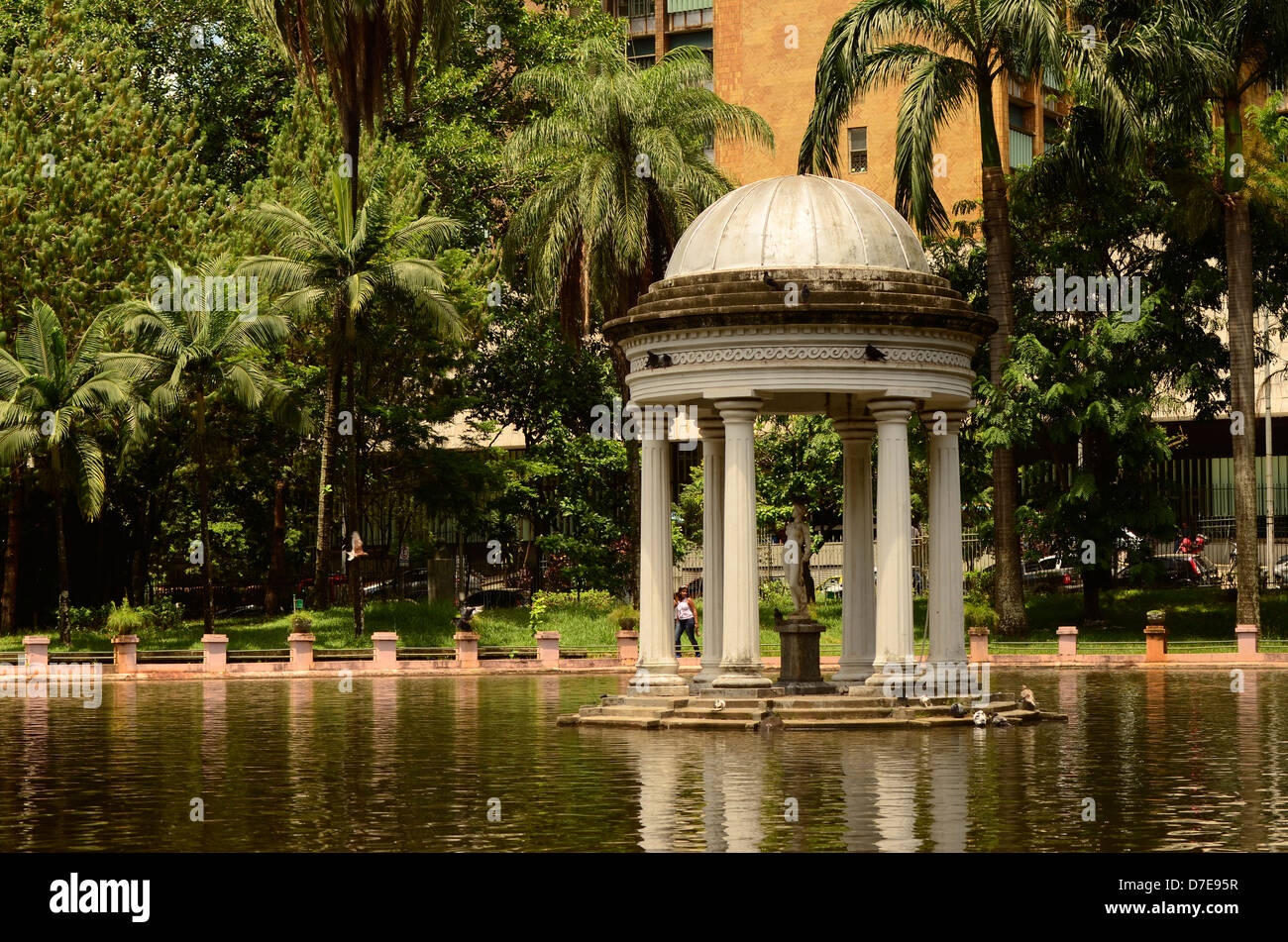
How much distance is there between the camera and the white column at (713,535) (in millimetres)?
28531

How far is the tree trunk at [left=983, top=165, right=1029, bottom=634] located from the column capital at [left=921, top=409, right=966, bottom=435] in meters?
19.3

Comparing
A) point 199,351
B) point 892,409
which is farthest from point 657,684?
point 199,351

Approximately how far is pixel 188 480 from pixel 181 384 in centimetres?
1046

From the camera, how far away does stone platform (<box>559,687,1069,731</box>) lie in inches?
998

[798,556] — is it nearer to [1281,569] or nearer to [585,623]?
[585,623]

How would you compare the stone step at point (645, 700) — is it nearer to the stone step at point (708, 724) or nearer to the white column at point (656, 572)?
the white column at point (656, 572)

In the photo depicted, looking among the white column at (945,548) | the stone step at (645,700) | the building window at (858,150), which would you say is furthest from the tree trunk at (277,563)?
the white column at (945,548)

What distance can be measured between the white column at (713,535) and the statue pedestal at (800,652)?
1.14 meters

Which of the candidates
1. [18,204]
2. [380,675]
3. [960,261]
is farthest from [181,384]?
[960,261]

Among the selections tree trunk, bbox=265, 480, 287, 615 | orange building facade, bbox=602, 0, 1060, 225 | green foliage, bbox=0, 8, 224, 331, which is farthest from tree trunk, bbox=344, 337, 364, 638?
orange building facade, bbox=602, 0, 1060, 225

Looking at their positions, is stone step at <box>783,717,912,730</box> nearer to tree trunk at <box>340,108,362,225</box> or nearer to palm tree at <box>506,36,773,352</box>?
palm tree at <box>506,36,773,352</box>

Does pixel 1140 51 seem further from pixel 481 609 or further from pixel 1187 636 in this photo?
pixel 481 609

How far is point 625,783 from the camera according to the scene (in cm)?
1884

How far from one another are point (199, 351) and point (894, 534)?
93.2 feet
